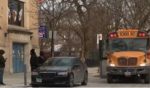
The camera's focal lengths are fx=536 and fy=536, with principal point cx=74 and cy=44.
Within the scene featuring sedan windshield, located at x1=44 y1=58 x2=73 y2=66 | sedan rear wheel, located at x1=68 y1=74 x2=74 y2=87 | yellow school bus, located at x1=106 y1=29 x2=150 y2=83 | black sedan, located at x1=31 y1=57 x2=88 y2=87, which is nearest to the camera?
black sedan, located at x1=31 y1=57 x2=88 y2=87

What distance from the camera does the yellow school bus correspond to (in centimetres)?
2905

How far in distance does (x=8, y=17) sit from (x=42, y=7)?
4.19 meters

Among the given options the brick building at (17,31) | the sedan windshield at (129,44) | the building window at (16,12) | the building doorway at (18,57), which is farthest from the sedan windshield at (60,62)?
the building doorway at (18,57)

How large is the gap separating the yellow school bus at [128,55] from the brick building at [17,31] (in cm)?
1024

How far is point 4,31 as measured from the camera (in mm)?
37656

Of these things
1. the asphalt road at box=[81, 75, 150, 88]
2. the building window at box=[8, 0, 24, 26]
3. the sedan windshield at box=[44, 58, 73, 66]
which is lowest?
the asphalt road at box=[81, 75, 150, 88]

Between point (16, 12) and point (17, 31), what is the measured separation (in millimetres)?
1590

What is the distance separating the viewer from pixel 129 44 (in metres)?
29.8

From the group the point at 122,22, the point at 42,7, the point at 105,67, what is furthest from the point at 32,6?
the point at 105,67

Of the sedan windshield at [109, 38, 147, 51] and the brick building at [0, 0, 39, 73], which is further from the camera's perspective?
the brick building at [0, 0, 39, 73]

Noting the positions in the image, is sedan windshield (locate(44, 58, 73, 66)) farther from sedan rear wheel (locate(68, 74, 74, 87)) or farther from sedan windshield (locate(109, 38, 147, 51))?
sedan windshield (locate(109, 38, 147, 51))

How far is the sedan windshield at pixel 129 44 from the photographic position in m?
29.6

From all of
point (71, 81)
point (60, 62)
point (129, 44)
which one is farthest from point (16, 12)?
point (71, 81)

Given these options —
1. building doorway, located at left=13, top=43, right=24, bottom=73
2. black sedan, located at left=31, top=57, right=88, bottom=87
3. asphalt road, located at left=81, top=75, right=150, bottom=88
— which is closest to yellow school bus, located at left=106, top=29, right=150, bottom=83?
asphalt road, located at left=81, top=75, right=150, bottom=88
